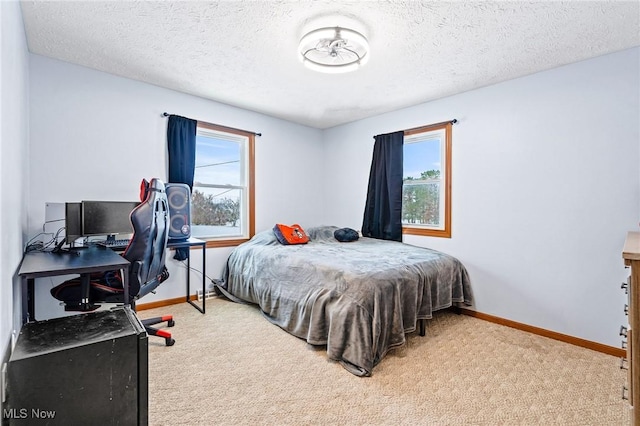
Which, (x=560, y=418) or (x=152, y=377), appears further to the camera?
(x=152, y=377)

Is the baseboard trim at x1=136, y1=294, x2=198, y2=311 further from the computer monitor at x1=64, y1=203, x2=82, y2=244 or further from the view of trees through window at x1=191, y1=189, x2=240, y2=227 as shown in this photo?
the computer monitor at x1=64, y1=203, x2=82, y2=244

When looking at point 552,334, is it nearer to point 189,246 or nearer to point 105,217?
point 189,246

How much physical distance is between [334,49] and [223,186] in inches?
88.4

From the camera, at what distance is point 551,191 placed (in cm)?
274

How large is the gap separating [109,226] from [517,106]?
3840mm

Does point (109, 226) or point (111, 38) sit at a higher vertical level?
point (111, 38)

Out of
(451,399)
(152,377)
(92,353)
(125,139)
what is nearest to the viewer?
(92,353)

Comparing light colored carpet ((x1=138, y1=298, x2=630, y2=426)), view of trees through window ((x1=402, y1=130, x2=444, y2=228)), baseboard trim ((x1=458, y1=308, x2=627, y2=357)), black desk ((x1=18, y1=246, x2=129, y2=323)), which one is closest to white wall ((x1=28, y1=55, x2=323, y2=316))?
black desk ((x1=18, y1=246, x2=129, y2=323))

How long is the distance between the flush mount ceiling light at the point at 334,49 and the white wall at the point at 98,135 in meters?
1.78

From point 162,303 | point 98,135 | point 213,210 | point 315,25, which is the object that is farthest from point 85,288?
point 315,25

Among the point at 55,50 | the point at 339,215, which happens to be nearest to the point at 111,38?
the point at 55,50

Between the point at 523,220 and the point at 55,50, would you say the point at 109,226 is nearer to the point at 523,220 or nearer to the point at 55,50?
the point at 55,50

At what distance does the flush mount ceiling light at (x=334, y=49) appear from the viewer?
2137mm

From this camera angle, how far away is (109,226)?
2.72m
